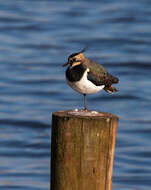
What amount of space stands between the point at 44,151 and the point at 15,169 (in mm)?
1630

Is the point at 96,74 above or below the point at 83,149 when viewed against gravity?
above

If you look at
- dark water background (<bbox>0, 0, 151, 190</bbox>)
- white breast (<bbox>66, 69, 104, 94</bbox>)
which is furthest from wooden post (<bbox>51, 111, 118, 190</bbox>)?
dark water background (<bbox>0, 0, 151, 190</bbox>)

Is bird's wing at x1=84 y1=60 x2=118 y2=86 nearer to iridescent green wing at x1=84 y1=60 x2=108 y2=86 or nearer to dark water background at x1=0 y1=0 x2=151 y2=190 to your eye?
iridescent green wing at x1=84 y1=60 x2=108 y2=86

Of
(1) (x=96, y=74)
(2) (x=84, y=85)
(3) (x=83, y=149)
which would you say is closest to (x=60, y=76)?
(1) (x=96, y=74)

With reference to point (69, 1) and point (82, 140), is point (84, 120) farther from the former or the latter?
point (69, 1)

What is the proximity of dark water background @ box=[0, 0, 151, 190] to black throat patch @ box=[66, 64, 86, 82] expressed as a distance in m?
5.14

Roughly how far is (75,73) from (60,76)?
12466 mm

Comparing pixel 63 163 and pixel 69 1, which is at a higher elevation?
pixel 69 1

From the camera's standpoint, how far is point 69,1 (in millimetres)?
27516

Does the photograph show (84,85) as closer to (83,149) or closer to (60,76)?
(83,149)

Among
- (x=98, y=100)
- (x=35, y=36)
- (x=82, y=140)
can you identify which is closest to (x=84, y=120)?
(x=82, y=140)

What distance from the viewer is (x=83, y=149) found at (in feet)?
20.9

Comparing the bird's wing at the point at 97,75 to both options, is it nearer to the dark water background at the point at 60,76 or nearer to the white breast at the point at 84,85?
the white breast at the point at 84,85

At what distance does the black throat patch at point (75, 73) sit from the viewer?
693 cm
